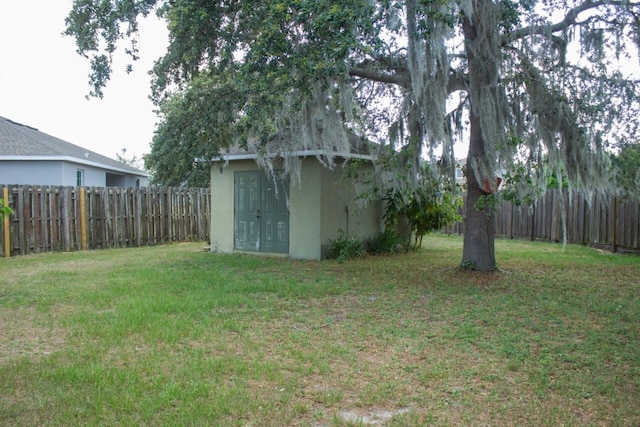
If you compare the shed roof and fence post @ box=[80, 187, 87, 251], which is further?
fence post @ box=[80, 187, 87, 251]

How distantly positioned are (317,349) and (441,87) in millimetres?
4701

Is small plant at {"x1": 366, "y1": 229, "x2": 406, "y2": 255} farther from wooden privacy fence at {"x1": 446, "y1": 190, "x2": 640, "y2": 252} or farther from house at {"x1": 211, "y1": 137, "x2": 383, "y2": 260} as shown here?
wooden privacy fence at {"x1": 446, "y1": 190, "x2": 640, "y2": 252}

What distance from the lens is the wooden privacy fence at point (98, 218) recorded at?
36.6ft

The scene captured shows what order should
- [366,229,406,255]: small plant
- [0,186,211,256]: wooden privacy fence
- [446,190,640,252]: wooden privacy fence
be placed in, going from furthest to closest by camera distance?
[446,190,640,252]: wooden privacy fence → [366,229,406,255]: small plant → [0,186,211,256]: wooden privacy fence

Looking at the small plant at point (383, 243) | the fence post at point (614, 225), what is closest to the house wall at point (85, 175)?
the small plant at point (383, 243)

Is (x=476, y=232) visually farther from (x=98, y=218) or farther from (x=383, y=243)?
(x=98, y=218)

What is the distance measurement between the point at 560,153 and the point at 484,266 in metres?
2.16

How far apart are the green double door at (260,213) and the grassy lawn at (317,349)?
271cm

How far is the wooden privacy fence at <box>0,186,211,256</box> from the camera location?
11148mm

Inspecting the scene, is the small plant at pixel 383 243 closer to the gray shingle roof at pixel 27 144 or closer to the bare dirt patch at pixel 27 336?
the bare dirt patch at pixel 27 336

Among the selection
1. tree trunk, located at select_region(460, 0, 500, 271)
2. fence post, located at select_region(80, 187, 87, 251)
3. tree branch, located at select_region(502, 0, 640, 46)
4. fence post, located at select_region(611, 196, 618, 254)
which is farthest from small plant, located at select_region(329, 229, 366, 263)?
fence post, located at select_region(611, 196, 618, 254)

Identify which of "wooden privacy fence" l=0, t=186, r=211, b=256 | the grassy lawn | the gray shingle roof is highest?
the gray shingle roof

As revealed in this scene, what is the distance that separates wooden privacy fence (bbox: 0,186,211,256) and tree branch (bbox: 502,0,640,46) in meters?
10.0

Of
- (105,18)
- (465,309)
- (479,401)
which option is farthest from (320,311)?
(105,18)
